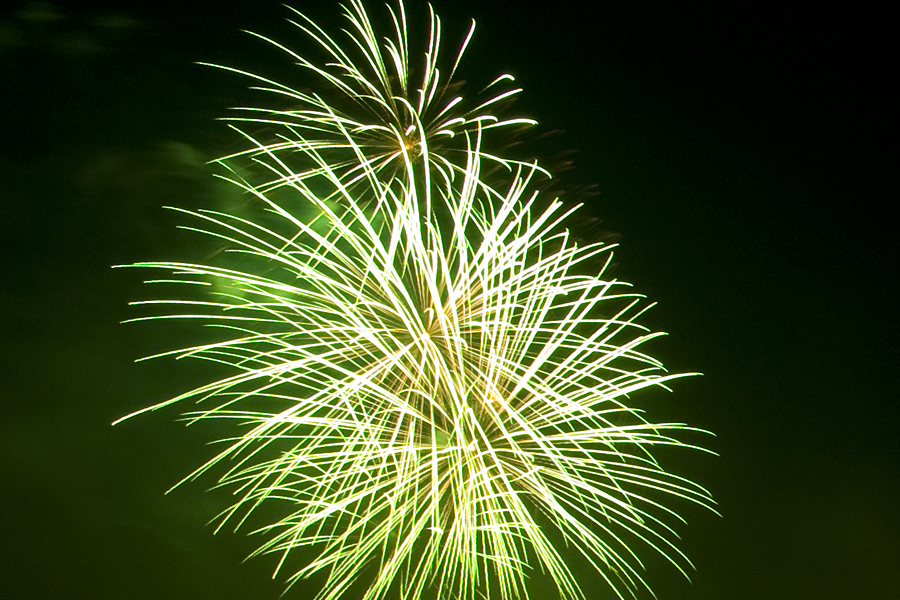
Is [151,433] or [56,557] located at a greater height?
[151,433]

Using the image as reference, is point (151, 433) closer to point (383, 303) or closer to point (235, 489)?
point (235, 489)

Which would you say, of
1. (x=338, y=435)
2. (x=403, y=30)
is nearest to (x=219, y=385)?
(x=338, y=435)

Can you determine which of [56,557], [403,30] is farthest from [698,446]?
[56,557]

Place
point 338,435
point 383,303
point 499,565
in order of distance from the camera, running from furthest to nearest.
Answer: point 499,565 → point 338,435 → point 383,303

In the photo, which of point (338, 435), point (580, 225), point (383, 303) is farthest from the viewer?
point (580, 225)

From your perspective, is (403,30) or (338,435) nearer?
(338,435)

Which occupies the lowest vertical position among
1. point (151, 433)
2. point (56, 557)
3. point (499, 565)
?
point (56, 557)
